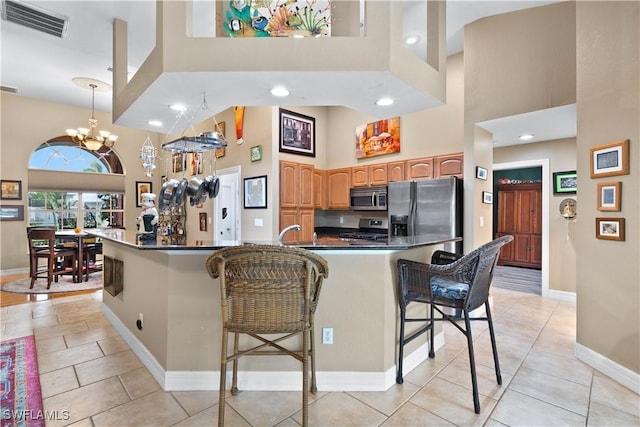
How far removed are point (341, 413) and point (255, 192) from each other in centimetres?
383

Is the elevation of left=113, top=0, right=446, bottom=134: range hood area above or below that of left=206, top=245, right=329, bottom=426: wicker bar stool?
above

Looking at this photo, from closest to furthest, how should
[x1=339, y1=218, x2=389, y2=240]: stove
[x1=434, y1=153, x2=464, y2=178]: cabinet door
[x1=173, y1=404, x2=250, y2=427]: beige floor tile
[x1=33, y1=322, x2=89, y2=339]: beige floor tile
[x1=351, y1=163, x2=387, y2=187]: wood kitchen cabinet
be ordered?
1. [x1=173, y1=404, x2=250, y2=427]: beige floor tile
2. [x1=33, y1=322, x2=89, y2=339]: beige floor tile
3. [x1=434, y1=153, x2=464, y2=178]: cabinet door
4. [x1=351, y1=163, x2=387, y2=187]: wood kitchen cabinet
5. [x1=339, y1=218, x2=389, y2=240]: stove

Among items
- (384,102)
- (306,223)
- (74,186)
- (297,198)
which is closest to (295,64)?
(384,102)

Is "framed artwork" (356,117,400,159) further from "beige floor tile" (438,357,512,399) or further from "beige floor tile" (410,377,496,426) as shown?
"beige floor tile" (410,377,496,426)

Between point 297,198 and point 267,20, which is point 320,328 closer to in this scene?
point 267,20

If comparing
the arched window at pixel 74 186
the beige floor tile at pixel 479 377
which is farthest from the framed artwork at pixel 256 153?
the arched window at pixel 74 186

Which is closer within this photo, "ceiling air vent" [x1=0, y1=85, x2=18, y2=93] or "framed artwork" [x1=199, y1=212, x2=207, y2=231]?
"ceiling air vent" [x1=0, y1=85, x2=18, y2=93]

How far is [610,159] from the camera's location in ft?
7.57

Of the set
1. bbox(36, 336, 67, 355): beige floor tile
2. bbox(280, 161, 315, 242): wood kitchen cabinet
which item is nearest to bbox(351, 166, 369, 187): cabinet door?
bbox(280, 161, 315, 242): wood kitchen cabinet

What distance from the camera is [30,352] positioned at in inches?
105

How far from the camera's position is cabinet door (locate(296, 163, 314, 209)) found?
5281 mm

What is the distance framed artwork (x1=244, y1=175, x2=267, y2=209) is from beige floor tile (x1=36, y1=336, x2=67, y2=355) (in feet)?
9.40

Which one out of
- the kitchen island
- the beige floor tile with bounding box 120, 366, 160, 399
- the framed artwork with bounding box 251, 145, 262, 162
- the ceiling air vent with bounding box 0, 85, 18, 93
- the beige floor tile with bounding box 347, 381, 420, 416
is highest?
the ceiling air vent with bounding box 0, 85, 18, 93

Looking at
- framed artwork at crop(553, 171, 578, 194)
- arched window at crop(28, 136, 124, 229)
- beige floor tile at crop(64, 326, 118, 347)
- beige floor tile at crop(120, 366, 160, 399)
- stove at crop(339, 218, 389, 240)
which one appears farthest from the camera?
arched window at crop(28, 136, 124, 229)
